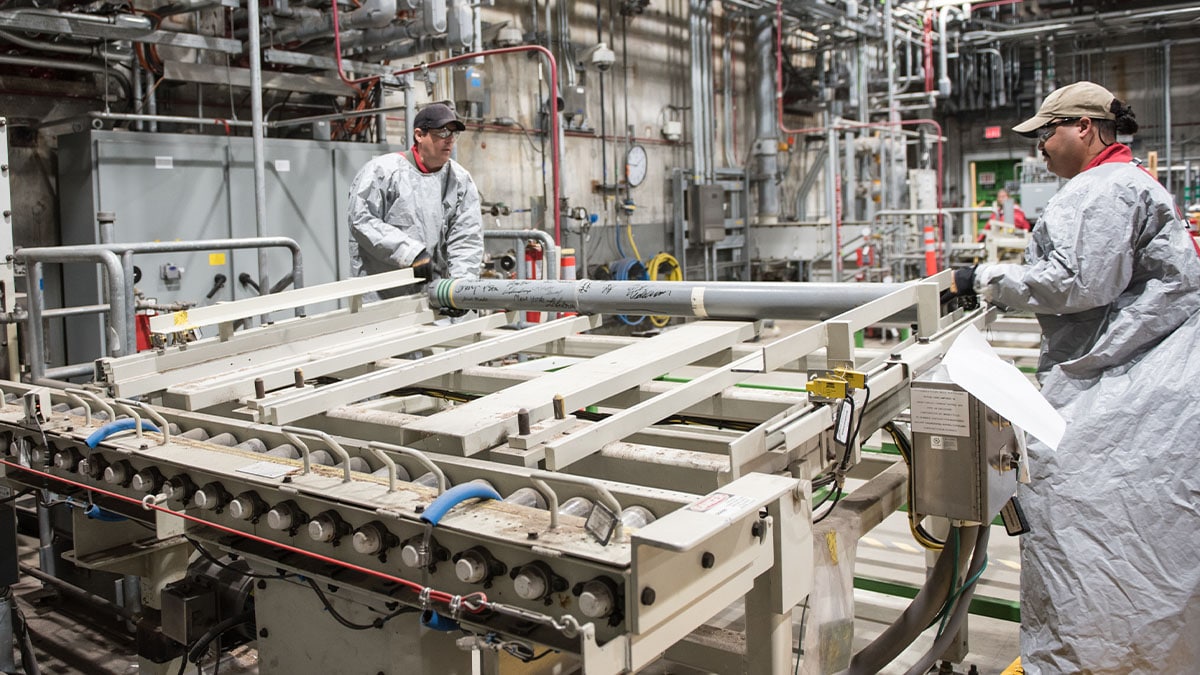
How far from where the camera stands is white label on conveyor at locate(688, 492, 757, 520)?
1.32 metres

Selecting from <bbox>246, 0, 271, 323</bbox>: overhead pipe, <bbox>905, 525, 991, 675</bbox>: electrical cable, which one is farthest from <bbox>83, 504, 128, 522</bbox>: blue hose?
<bbox>246, 0, 271, 323</bbox>: overhead pipe

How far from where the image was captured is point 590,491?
146 centimetres

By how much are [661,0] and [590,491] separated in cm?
1013

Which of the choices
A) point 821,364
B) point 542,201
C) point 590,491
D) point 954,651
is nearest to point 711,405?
point 821,364

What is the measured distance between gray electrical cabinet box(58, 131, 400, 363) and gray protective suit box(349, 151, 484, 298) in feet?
5.86

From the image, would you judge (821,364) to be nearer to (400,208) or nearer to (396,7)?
(400,208)

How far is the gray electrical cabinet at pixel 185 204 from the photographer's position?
201 inches

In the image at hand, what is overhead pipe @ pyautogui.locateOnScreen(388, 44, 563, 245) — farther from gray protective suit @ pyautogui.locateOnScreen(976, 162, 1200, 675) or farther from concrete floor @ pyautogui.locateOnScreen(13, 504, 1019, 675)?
gray protective suit @ pyautogui.locateOnScreen(976, 162, 1200, 675)

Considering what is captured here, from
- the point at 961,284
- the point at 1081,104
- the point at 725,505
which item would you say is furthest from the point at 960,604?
the point at 1081,104

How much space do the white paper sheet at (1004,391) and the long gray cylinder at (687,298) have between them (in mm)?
480

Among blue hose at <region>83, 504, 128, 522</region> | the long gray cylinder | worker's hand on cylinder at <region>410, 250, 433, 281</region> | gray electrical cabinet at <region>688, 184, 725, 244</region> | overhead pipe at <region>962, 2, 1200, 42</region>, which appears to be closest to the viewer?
blue hose at <region>83, 504, 128, 522</region>

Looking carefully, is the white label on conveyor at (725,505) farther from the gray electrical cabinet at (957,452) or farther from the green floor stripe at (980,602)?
the green floor stripe at (980,602)

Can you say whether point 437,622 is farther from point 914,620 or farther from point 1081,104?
point 1081,104

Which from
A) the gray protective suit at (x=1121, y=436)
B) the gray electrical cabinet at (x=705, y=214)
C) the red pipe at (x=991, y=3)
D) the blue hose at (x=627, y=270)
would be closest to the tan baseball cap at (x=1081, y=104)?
the gray protective suit at (x=1121, y=436)
